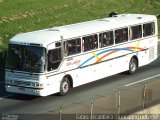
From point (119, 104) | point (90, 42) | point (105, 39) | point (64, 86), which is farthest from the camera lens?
point (105, 39)

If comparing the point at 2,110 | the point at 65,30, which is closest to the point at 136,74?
the point at 65,30

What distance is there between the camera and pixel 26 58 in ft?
80.1

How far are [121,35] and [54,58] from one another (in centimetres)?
573

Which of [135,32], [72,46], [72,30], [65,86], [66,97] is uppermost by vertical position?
[72,30]

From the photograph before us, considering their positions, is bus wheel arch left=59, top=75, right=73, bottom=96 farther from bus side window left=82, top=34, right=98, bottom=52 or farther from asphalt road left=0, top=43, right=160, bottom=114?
bus side window left=82, top=34, right=98, bottom=52

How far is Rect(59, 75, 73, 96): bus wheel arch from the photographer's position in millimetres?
25297

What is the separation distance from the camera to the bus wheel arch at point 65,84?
2530 centimetres

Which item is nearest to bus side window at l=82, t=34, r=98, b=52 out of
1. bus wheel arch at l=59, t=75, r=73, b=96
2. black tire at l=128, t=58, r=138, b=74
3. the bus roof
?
the bus roof

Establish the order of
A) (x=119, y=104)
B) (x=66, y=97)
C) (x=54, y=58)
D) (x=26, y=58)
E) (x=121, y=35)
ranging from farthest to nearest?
(x=121, y=35), (x=66, y=97), (x=54, y=58), (x=26, y=58), (x=119, y=104)

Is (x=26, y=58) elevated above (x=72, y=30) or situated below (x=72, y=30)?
below

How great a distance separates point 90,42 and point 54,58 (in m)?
2.94

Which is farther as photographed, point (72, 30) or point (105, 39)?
point (105, 39)

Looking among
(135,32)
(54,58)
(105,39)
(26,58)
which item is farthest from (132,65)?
(26,58)

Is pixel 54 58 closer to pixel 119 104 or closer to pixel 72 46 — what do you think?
pixel 72 46
